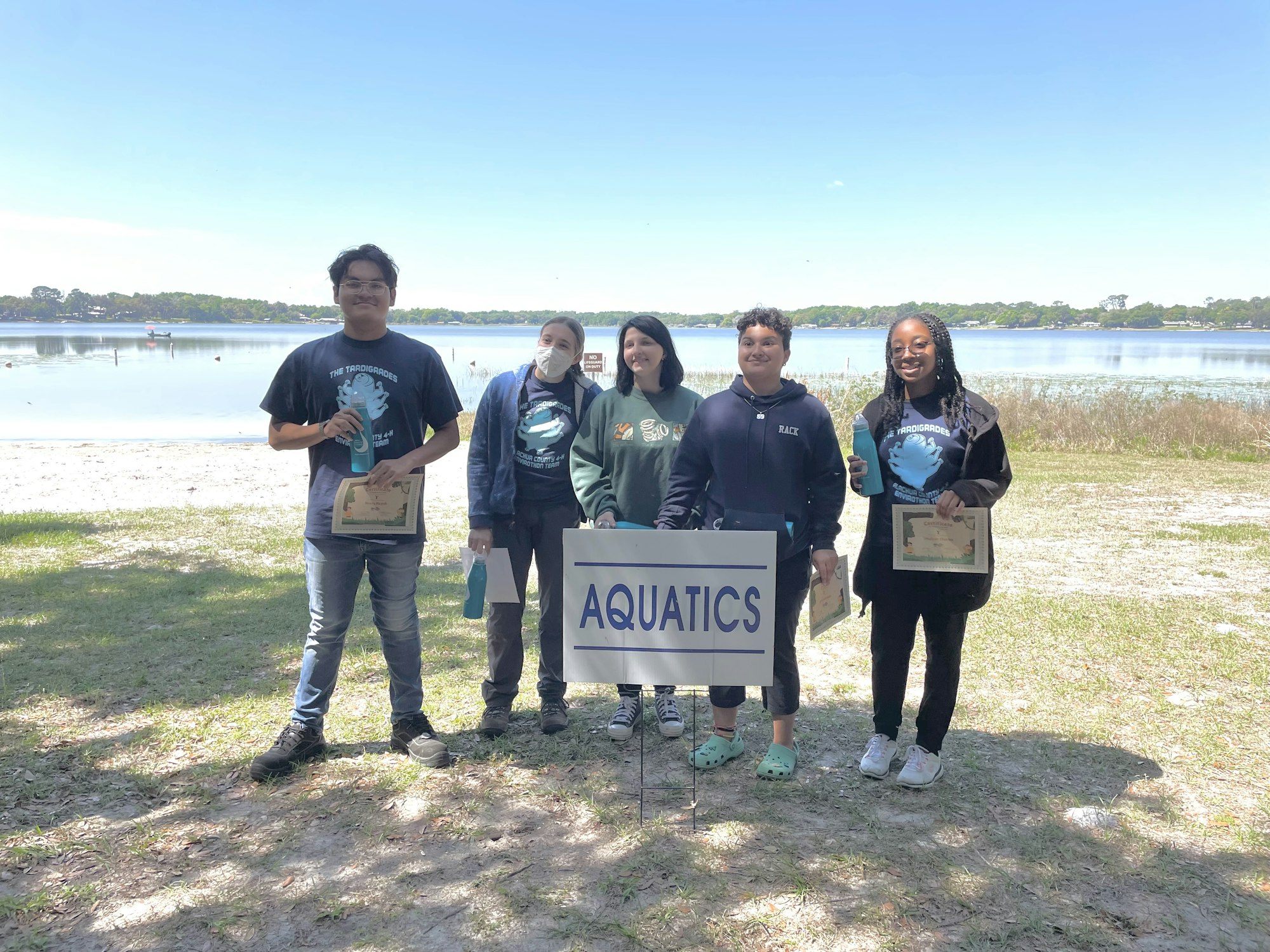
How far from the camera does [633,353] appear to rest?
4.05 m

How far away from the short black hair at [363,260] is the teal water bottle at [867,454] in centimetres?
221

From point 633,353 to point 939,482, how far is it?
4.92ft

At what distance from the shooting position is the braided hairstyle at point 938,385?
12.0ft

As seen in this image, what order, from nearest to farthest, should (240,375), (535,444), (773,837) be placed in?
(773,837), (535,444), (240,375)

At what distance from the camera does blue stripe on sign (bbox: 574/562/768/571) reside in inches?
134

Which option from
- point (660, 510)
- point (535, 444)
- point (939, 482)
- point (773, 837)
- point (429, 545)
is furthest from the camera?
point (429, 545)

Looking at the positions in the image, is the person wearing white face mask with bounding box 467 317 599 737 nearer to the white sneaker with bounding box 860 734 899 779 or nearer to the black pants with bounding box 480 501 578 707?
the black pants with bounding box 480 501 578 707

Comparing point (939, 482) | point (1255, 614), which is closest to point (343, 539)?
point (939, 482)

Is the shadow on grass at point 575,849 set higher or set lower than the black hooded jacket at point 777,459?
lower

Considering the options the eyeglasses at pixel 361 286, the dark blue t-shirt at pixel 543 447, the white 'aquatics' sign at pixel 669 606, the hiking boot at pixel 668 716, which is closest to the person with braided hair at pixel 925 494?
the white 'aquatics' sign at pixel 669 606

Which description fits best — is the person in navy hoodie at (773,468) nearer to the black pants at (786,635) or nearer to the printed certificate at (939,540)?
the black pants at (786,635)

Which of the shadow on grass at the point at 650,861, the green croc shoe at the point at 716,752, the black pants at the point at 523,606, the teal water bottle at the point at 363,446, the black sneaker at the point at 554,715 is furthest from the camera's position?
the black sneaker at the point at 554,715

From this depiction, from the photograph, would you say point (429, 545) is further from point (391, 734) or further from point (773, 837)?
point (773, 837)

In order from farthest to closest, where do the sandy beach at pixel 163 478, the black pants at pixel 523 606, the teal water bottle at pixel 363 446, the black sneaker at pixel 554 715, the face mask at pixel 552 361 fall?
the sandy beach at pixel 163 478 → the black sneaker at pixel 554 715 → the black pants at pixel 523 606 → the face mask at pixel 552 361 → the teal water bottle at pixel 363 446
